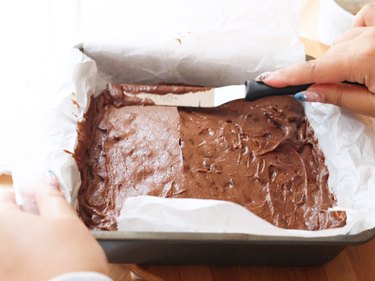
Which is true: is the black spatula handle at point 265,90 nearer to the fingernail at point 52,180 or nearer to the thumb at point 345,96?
the thumb at point 345,96

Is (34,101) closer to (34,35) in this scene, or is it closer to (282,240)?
(34,35)

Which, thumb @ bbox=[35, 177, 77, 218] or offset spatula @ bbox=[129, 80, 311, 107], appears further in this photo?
offset spatula @ bbox=[129, 80, 311, 107]

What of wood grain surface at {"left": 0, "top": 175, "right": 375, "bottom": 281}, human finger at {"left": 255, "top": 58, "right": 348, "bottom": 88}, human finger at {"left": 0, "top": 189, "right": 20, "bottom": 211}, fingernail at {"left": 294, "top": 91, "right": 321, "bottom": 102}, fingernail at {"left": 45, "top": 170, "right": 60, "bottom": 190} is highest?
human finger at {"left": 255, "top": 58, "right": 348, "bottom": 88}

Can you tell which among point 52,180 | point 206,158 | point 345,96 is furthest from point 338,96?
point 52,180

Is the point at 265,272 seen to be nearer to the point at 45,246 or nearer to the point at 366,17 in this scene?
the point at 45,246

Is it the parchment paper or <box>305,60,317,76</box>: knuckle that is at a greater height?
<box>305,60,317,76</box>: knuckle

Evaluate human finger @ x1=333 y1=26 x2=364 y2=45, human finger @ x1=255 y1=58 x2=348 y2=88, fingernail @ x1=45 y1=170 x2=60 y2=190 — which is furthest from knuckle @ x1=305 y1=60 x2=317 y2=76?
fingernail @ x1=45 y1=170 x2=60 y2=190

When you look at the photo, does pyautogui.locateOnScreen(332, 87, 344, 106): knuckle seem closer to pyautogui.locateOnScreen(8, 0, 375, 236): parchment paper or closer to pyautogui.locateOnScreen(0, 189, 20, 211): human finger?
pyautogui.locateOnScreen(8, 0, 375, 236): parchment paper

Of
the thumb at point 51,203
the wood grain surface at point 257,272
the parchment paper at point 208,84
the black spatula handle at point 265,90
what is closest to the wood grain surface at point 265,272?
the wood grain surface at point 257,272
